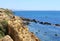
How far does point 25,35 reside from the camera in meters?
15.8

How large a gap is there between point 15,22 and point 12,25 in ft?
2.49

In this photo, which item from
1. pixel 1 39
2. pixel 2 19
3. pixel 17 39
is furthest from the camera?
pixel 2 19

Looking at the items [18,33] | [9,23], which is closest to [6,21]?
[9,23]

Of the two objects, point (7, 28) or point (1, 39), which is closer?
point (1, 39)

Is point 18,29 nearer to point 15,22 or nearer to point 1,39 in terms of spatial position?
point 15,22

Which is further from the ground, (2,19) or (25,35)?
(2,19)

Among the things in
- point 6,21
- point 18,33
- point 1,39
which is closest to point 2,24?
point 6,21

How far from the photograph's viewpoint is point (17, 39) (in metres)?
14.9

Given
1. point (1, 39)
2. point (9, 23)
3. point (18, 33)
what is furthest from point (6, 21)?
point (1, 39)

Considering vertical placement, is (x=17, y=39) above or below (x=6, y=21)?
below

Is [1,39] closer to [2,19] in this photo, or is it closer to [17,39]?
[17,39]

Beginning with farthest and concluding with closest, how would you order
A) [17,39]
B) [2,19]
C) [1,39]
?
[2,19] → [17,39] → [1,39]

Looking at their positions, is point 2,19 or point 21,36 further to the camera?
point 2,19

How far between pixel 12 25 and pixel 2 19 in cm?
137
